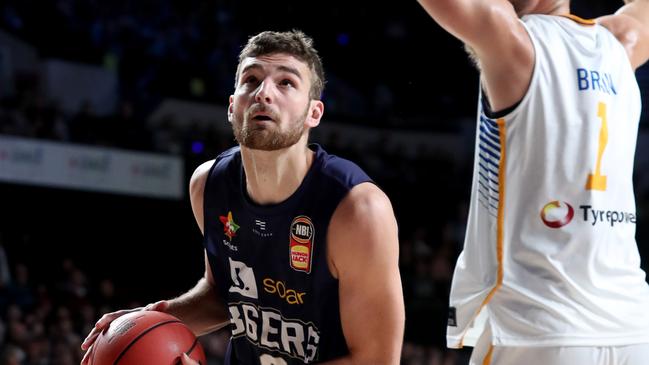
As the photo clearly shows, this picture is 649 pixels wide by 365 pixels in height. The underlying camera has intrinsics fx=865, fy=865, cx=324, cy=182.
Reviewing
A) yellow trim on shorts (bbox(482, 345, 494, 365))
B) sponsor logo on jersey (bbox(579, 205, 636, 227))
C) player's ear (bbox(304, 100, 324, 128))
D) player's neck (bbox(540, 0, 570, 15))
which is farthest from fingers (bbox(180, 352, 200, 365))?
player's neck (bbox(540, 0, 570, 15))

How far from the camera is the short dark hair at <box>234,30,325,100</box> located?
3363mm

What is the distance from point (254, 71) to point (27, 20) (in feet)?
34.1

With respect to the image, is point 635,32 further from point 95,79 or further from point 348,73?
point 348,73

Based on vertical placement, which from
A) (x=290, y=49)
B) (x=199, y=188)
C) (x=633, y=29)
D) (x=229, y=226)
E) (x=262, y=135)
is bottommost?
(x=229, y=226)

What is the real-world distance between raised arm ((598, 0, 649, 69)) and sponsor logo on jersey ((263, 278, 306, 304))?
1.46 metres

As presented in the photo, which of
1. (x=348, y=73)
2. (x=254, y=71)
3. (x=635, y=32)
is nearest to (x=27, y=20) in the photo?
(x=348, y=73)

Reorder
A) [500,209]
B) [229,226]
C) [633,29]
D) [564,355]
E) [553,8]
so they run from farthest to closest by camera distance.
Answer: [229,226] < [633,29] < [553,8] < [500,209] < [564,355]

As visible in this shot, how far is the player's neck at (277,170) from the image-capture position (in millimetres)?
3301

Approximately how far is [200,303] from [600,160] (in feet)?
6.12

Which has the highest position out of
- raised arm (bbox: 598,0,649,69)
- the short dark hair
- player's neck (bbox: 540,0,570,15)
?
player's neck (bbox: 540,0,570,15)

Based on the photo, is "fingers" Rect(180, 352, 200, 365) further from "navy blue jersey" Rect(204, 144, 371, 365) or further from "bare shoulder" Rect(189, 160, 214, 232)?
"bare shoulder" Rect(189, 160, 214, 232)

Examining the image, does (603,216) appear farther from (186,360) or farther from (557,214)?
(186,360)

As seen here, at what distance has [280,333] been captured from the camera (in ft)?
11.0

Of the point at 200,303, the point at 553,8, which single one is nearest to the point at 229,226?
the point at 200,303
